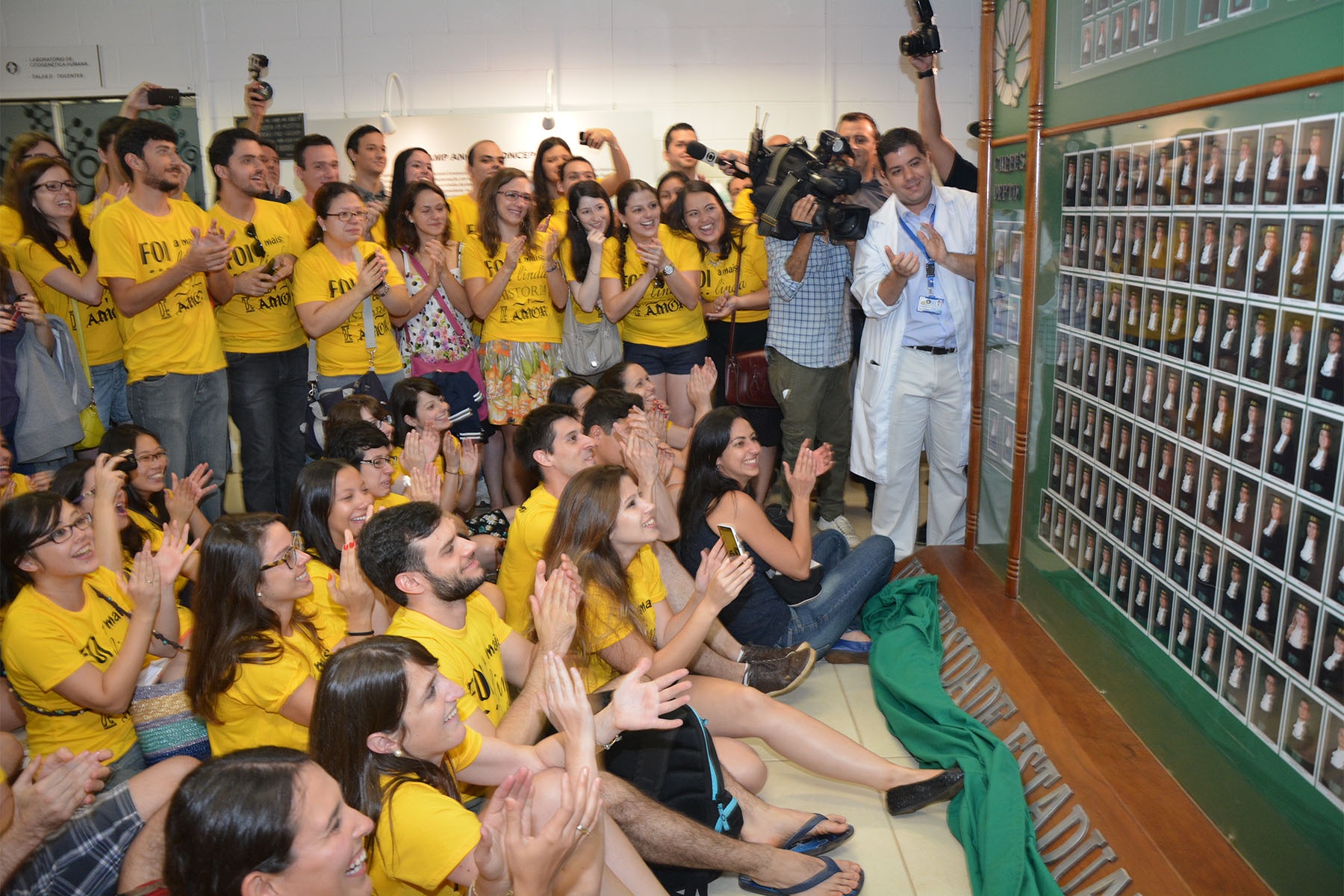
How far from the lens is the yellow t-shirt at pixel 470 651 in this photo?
2.34m

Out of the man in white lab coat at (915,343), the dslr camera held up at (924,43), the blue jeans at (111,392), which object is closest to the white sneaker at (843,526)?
the man in white lab coat at (915,343)

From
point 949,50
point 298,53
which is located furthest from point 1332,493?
point 298,53

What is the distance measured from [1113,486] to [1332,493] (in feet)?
2.97

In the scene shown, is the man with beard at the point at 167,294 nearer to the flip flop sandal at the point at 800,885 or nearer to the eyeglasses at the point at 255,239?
the eyeglasses at the point at 255,239

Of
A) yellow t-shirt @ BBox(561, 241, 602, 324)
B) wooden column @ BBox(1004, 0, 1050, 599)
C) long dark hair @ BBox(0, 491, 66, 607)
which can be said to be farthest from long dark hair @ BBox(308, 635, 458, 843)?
yellow t-shirt @ BBox(561, 241, 602, 324)

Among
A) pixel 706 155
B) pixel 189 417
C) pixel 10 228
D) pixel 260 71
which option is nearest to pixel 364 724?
pixel 189 417

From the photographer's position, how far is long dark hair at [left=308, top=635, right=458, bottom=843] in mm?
1850

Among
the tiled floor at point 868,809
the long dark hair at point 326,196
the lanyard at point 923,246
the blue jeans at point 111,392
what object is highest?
the long dark hair at point 326,196

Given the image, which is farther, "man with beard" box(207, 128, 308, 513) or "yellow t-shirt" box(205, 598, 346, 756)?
"man with beard" box(207, 128, 308, 513)

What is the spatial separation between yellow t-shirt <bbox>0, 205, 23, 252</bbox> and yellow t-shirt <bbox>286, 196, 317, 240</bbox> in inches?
38.6

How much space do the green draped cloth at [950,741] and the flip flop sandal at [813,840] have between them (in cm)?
30

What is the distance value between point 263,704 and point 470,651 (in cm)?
46

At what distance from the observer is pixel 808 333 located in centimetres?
461

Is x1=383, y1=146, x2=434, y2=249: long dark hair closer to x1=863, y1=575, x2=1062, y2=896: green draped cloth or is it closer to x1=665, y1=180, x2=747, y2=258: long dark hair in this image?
x1=665, y1=180, x2=747, y2=258: long dark hair
